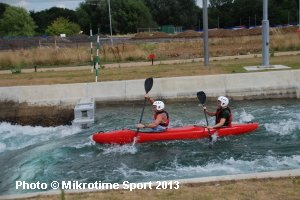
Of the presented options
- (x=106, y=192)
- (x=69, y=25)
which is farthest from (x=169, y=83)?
(x=69, y=25)

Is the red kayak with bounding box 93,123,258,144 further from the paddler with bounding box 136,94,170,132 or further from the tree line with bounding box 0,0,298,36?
the tree line with bounding box 0,0,298,36

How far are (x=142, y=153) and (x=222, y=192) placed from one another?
4.95 metres

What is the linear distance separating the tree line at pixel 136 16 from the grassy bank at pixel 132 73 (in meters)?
57.1

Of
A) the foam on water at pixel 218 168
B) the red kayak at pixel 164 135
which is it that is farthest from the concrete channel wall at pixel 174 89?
the foam on water at pixel 218 168

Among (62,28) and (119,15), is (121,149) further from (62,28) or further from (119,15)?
(119,15)

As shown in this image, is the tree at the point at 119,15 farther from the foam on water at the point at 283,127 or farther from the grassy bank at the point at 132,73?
the foam on water at the point at 283,127

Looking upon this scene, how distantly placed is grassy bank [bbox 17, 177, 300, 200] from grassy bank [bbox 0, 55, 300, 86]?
479 inches

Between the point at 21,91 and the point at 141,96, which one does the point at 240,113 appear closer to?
the point at 141,96

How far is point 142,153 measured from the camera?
10.8m

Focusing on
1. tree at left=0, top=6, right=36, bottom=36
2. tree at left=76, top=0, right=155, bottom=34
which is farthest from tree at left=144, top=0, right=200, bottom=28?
tree at left=0, top=6, right=36, bottom=36

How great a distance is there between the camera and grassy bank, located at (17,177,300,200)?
582cm

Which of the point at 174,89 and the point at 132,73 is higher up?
the point at 132,73

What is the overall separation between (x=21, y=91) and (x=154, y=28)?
72011 millimetres

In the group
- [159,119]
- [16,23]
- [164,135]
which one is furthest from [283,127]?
[16,23]
